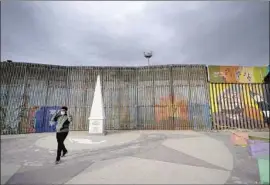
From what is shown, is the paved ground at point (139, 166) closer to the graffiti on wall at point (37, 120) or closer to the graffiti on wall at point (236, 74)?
the graffiti on wall at point (37, 120)

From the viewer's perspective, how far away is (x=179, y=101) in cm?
1328

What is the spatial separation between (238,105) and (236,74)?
7.33ft

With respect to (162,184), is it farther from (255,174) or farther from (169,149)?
(169,149)

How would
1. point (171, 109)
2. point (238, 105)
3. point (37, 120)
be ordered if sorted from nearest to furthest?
1. point (37, 120)
2. point (238, 105)
3. point (171, 109)

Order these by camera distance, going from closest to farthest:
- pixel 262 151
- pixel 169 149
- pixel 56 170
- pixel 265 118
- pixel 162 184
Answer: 1. pixel 262 151
2. pixel 162 184
3. pixel 56 170
4. pixel 169 149
5. pixel 265 118

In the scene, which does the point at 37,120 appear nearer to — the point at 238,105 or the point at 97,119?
the point at 97,119

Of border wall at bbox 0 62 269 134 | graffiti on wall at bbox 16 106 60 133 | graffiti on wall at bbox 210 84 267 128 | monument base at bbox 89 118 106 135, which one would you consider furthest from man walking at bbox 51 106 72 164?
graffiti on wall at bbox 210 84 267 128

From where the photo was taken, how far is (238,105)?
13.0 m

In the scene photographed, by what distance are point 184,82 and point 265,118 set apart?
6.02 meters

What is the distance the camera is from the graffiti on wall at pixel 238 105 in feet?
41.7

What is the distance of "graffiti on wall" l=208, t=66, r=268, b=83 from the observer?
13.2 m

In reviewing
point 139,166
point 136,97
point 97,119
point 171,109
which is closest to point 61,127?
point 139,166

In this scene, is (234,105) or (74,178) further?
(234,105)

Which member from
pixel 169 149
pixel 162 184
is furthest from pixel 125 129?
pixel 162 184
